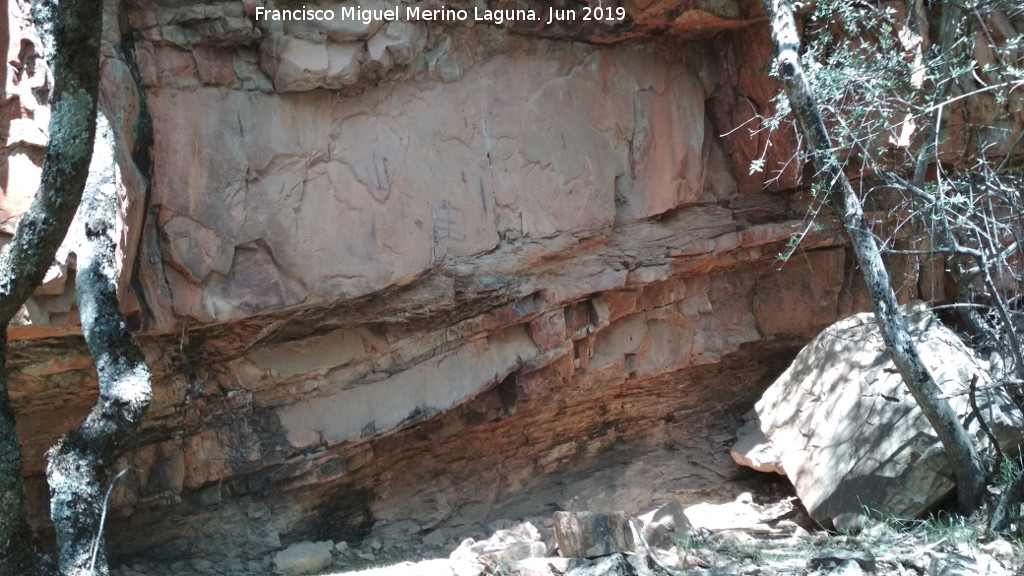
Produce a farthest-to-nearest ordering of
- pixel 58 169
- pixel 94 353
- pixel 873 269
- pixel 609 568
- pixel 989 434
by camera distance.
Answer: pixel 989 434 < pixel 873 269 < pixel 609 568 < pixel 94 353 < pixel 58 169

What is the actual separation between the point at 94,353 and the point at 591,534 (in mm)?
2182

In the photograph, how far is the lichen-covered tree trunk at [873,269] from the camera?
4.40m

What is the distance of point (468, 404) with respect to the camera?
5863 mm

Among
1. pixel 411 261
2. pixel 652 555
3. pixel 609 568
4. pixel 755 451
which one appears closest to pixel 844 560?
pixel 652 555

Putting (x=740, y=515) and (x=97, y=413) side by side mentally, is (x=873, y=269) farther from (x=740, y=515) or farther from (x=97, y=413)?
(x=97, y=413)

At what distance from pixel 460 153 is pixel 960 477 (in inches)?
127

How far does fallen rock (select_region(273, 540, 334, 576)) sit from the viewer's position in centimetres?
502

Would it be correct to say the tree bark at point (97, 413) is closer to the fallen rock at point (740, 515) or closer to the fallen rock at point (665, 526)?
the fallen rock at point (665, 526)

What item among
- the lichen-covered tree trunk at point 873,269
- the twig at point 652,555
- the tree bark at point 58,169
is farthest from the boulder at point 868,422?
the tree bark at point 58,169

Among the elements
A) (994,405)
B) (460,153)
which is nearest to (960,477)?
(994,405)

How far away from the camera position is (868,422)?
517 cm

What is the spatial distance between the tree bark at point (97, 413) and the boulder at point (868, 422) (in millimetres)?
3683

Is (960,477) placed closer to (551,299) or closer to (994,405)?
(994,405)

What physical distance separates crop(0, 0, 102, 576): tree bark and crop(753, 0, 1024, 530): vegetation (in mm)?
3084
